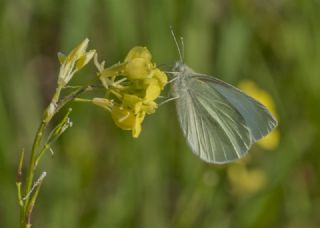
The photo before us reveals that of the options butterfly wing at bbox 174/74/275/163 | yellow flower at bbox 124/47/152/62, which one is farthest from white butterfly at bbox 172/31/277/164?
yellow flower at bbox 124/47/152/62

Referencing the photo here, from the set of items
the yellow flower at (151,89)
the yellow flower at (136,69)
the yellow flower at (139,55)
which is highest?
the yellow flower at (139,55)

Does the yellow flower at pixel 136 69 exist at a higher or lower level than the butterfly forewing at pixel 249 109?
higher

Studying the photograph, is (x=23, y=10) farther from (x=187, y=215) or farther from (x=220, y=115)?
(x=220, y=115)

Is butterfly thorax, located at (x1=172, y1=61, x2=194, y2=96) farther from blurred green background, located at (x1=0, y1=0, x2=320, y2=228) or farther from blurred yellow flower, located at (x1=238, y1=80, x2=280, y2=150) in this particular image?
blurred yellow flower, located at (x1=238, y1=80, x2=280, y2=150)

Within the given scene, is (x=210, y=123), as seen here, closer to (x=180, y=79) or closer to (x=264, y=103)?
(x=180, y=79)

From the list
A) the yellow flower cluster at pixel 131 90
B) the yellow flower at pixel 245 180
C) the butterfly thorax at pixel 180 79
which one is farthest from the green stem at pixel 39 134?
the yellow flower at pixel 245 180

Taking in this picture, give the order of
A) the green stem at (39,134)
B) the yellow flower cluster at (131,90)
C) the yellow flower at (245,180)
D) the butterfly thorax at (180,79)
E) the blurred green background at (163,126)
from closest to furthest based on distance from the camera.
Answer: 1. the green stem at (39,134)
2. the yellow flower cluster at (131,90)
3. the butterfly thorax at (180,79)
4. the blurred green background at (163,126)
5. the yellow flower at (245,180)

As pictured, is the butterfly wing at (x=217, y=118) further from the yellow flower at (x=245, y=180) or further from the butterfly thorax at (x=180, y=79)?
the yellow flower at (x=245, y=180)
